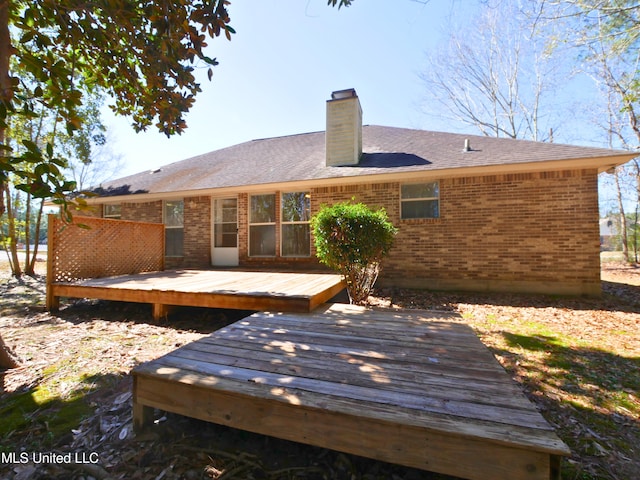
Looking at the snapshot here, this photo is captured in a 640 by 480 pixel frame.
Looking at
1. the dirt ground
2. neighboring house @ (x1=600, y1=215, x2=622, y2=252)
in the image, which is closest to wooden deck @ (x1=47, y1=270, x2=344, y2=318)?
the dirt ground

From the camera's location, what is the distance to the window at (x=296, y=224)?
853 centimetres

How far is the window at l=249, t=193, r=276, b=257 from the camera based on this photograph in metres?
8.84

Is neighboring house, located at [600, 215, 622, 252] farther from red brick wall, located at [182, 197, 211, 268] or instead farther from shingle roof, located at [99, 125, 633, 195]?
red brick wall, located at [182, 197, 211, 268]

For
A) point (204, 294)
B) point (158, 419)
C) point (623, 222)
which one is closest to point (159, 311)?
point (204, 294)

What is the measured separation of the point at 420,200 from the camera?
24.6ft

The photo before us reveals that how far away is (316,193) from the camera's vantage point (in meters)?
8.27

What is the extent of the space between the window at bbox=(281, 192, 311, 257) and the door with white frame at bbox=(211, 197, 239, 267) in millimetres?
1729

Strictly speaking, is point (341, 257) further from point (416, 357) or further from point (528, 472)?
point (528, 472)

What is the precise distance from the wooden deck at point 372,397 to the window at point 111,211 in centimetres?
1079

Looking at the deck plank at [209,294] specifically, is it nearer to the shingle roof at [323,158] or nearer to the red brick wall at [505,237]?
the red brick wall at [505,237]

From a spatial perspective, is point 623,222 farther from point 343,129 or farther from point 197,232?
point 197,232

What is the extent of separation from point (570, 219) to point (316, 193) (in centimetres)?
625

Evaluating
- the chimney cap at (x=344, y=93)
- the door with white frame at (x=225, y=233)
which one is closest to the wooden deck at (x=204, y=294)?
the door with white frame at (x=225, y=233)

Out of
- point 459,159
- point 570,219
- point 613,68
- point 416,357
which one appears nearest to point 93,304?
point 416,357
